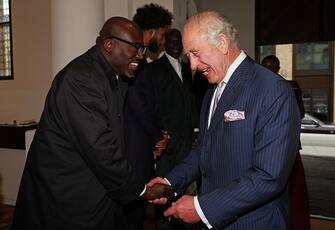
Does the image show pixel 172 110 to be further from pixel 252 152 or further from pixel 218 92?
pixel 252 152

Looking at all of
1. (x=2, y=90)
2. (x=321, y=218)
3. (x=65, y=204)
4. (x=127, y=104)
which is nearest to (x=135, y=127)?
(x=127, y=104)

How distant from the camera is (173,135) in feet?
9.50

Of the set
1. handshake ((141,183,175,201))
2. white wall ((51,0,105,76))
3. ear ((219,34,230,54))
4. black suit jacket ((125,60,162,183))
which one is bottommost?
handshake ((141,183,175,201))

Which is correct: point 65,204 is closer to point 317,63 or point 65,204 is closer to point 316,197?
point 316,197

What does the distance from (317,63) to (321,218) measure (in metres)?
7.32

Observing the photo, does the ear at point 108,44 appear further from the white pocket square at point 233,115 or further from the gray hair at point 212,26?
the white pocket square at point 233,115

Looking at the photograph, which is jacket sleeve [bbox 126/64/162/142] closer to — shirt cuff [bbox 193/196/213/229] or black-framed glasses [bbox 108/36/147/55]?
black-framed glasses [bbox 108/36/147/55]

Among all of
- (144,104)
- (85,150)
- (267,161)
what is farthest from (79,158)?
(144,104)

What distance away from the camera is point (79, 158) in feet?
5.52

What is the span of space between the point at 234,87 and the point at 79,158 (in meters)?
0.74

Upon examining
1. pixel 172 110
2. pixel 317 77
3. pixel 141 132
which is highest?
pixel 317 77

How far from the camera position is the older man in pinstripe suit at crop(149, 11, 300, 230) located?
1294 millimetres

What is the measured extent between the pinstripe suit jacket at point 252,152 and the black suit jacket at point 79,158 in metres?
0.42

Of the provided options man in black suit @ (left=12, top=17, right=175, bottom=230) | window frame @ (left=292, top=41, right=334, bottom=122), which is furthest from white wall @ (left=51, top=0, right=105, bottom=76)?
window frame @ (left=292, top=41, right=334, bottom=122)
